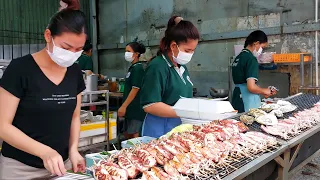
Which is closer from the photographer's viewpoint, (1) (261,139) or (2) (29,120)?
(2) (29,120)

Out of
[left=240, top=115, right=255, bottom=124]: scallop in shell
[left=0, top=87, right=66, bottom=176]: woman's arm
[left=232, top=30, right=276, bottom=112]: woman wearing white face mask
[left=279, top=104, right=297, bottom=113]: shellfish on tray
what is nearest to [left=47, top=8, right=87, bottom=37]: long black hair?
[left=0, top=87, right=66, bottom=176]: woman's arm

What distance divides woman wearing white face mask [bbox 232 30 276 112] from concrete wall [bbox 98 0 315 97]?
174 cm

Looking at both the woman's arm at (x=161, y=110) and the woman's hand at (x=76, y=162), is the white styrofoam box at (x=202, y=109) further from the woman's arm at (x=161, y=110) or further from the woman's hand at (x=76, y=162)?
the woman's hand at (x=76, y=162)

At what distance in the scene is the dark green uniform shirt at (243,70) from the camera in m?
4.12

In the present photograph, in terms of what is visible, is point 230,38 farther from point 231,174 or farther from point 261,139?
point 231,174

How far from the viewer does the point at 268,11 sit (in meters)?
5.93

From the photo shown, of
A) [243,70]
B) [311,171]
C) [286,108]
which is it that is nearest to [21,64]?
[286,108]

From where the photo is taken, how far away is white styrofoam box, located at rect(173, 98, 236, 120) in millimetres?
2383

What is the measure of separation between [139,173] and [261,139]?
0.99m

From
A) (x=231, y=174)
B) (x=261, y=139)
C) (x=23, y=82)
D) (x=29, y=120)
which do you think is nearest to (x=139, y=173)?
(x=231, y=174)

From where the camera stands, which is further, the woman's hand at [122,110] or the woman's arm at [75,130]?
the woman's hand at [122,110]

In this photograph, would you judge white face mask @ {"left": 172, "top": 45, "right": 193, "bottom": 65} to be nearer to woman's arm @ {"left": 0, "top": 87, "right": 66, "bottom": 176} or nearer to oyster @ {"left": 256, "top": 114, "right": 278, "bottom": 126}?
oyster @ {"left": 256, "top": 114, "right": 278, "bottom": 126}

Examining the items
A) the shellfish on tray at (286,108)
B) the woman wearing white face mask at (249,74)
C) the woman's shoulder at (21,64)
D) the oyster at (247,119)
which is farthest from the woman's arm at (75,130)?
the woman wearing white face mask at (249,74)

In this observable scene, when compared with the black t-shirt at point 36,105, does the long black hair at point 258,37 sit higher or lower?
higher
